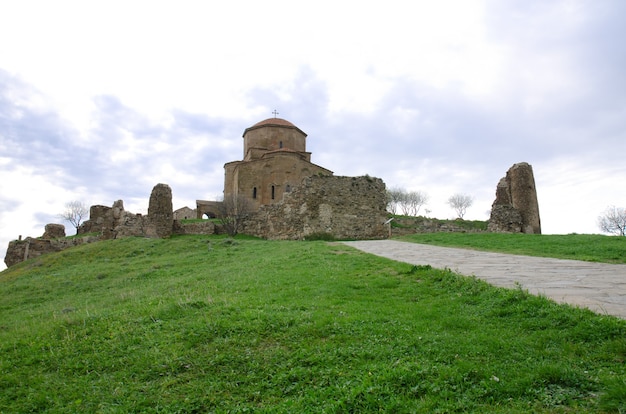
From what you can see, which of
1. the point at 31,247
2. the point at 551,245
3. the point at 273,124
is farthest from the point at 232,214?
the point at 551,245

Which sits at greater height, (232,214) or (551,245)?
(232,214)

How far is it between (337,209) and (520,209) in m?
9.67

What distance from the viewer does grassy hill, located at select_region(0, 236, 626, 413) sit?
3.11 metres

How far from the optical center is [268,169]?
34.8 metres

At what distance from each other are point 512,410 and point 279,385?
1806mm

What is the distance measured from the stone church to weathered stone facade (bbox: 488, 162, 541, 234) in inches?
639

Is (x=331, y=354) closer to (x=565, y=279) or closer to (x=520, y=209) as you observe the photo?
(x=565, y=279)

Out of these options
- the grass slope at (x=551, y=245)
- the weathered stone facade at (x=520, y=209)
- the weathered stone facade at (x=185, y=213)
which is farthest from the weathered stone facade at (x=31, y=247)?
the weathered stone facade at (x=520, y=209)

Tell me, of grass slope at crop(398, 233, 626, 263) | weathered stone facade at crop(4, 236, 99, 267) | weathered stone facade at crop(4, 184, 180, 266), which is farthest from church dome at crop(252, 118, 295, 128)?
grass slope at crop(398, 233, 626, 263)

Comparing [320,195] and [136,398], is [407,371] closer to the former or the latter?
[136,398]

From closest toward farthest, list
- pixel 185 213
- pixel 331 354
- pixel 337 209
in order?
pixel 331 354 → pixel 337 209 → pixel 185 213

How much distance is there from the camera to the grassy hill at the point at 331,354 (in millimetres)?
3111

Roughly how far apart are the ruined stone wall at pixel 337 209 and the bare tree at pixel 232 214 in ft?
13.2

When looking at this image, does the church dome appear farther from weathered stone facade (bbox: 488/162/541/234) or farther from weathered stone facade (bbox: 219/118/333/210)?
weathered stone facade (bbox: 488/162/541/234)
